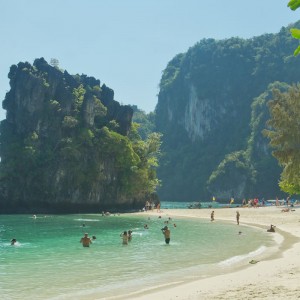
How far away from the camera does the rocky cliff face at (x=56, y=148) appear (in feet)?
237

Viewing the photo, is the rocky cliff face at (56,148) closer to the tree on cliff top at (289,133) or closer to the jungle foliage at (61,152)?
the jungle foliage at (61,152)

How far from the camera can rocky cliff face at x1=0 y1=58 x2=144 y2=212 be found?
72.3 m

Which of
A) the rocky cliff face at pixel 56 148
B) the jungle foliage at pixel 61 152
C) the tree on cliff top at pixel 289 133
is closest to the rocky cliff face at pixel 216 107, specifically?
the jungle foliage at pixel 61 152

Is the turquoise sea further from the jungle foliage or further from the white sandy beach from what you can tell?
the jungle foliage

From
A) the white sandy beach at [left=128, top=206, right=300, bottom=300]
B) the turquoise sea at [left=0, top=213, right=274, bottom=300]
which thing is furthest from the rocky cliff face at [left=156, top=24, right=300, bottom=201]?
the white sandy beach at [left=128, top=206, right=300, bottom=300]

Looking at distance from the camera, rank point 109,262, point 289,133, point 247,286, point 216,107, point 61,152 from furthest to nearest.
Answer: point 216,107
point 61,152
point 289,133
point 109,262
point 247,286

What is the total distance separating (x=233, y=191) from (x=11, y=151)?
93.7 metres

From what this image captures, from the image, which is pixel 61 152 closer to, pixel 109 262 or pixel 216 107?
pixel 109 262

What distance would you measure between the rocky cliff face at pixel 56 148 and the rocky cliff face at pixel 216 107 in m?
84.5

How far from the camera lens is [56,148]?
74.6m

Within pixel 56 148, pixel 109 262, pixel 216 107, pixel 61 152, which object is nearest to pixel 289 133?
pixel 109 262

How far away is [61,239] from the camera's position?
30562mm

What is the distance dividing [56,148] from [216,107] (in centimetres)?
11726

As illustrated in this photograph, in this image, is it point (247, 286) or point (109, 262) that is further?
point (109, 262)
